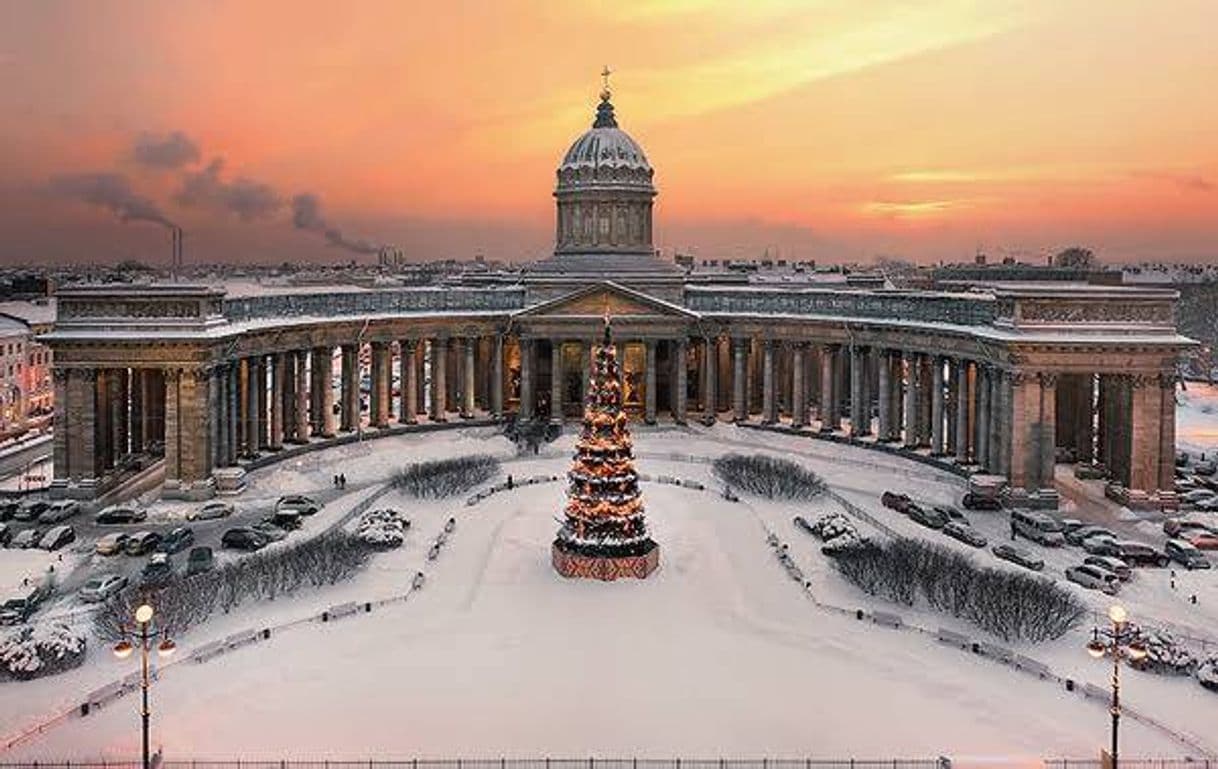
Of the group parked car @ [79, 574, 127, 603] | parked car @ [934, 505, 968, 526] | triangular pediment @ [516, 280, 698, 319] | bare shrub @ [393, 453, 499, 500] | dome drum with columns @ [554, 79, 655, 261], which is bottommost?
parked car @ [79, 574, 127, 603]

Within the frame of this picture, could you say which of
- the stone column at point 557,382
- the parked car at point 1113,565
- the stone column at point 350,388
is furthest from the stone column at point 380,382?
the parked car at point 1113,565

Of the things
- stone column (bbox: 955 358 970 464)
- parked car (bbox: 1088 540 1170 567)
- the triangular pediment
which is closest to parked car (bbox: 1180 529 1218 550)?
parked car (bbox: 1088 540 1170 567)

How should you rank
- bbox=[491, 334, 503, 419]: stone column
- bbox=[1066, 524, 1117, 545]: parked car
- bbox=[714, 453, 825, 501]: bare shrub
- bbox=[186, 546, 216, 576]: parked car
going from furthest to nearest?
bbox=[491, 334, 503, 419]: stone column < bbox=[714, 453, 825, 501]: bare shrub < bbox=[1066, 524, 1117, 545]: parked car < bbox=[186, 546, 216, 576]: parked car

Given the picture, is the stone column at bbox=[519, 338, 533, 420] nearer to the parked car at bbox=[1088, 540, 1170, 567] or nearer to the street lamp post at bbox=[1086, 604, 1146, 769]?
the parked car at bbox=[1088, 540, 1170, 567]

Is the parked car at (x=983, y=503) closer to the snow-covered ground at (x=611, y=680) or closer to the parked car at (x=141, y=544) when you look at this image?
the snow-covered ground at (x=611, y=680)

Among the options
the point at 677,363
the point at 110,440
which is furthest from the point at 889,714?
the point at 677,363

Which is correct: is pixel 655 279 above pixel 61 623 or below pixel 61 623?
above

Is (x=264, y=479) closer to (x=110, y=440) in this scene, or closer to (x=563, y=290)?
(x=110, y=440)
